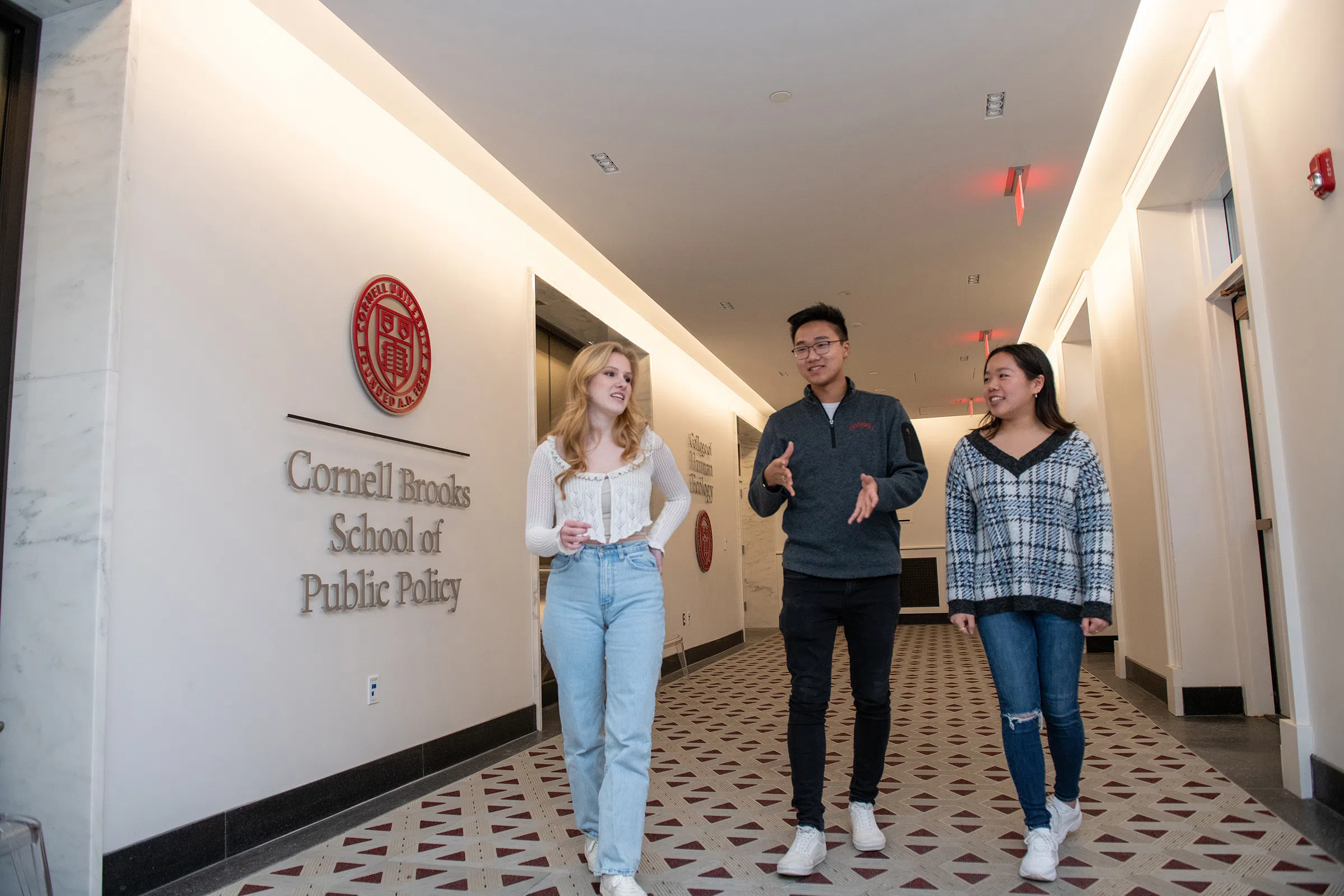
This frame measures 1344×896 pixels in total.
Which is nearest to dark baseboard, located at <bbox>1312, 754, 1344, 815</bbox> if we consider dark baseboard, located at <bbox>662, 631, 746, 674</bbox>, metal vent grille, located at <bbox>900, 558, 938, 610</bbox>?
dark baseboard, located at <bbox>662, 631, 746, 674</bbox>

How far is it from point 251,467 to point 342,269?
1.02m

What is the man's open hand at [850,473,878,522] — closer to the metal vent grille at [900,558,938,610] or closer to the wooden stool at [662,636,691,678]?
the wooden stool at [662,636,691,678]

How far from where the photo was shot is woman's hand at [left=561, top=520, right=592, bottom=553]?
2.20m

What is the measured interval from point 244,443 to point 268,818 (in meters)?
1.29

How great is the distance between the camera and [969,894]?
2.27m

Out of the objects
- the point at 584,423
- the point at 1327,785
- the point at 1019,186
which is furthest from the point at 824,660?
the point at 1019,186

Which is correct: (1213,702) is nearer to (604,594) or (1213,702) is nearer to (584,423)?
(604,594)

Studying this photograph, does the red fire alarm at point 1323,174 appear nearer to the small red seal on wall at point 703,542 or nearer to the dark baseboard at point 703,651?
the dark baseboard at point 703,651

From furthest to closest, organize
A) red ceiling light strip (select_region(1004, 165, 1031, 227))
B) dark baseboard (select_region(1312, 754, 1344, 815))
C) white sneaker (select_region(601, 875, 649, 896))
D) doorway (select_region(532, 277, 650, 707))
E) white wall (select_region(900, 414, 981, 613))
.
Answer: white wall (select_region(900, 414, 981, 613))
doorway (select_region(532, 277, 650, 707))
red ceiling light strip (select_region(1004, 165, 1031, 227))
dark baseboard (select_region(1312, 754, 1344, 815))
white sneaker (select_region(601, 875, 649, 896))

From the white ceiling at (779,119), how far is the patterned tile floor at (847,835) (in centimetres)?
290

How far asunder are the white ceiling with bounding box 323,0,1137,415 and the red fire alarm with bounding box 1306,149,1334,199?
105cm

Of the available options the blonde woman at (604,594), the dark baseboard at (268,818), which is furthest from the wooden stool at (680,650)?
the blonde woman at (604,594)

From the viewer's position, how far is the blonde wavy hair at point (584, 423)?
2441mm

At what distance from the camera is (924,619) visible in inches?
491
